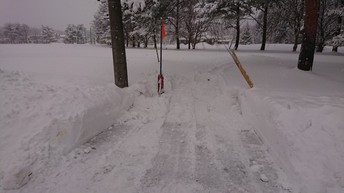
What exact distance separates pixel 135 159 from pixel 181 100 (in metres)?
3.34

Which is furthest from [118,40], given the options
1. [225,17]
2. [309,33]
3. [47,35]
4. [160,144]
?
[47,35]

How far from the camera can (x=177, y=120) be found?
5332 mm

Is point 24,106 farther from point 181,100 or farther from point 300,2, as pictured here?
point 300,2

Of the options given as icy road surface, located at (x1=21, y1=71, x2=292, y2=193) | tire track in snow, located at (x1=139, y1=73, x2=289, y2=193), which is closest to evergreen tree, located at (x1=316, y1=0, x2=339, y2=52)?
tire track in snow, located at (x1=139, y1=73, x2=289, y2=193)

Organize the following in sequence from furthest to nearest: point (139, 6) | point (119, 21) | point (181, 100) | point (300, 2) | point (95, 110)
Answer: point (300, 2) → point (139, 6) → point (181, 100) → point (119, 21) → point (95, 110)

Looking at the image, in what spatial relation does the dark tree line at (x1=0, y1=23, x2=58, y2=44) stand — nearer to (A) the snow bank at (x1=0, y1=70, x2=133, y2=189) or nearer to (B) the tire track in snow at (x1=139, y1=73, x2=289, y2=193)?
(A) the snow bank at (x1=0, y1=70, x2=133, y2=189)

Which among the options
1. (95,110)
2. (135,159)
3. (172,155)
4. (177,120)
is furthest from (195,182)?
(95,110)

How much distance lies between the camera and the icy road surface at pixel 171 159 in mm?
3033

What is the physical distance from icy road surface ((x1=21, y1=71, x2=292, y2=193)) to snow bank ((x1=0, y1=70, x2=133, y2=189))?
20 cm

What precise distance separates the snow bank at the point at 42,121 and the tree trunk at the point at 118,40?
1025 millimetres

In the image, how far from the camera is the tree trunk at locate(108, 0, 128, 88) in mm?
6156

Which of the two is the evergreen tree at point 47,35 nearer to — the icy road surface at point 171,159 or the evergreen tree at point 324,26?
the evergreen tree at point 324,26

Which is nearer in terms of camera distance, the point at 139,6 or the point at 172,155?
the point at 172,155

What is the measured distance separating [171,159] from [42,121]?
237cm
